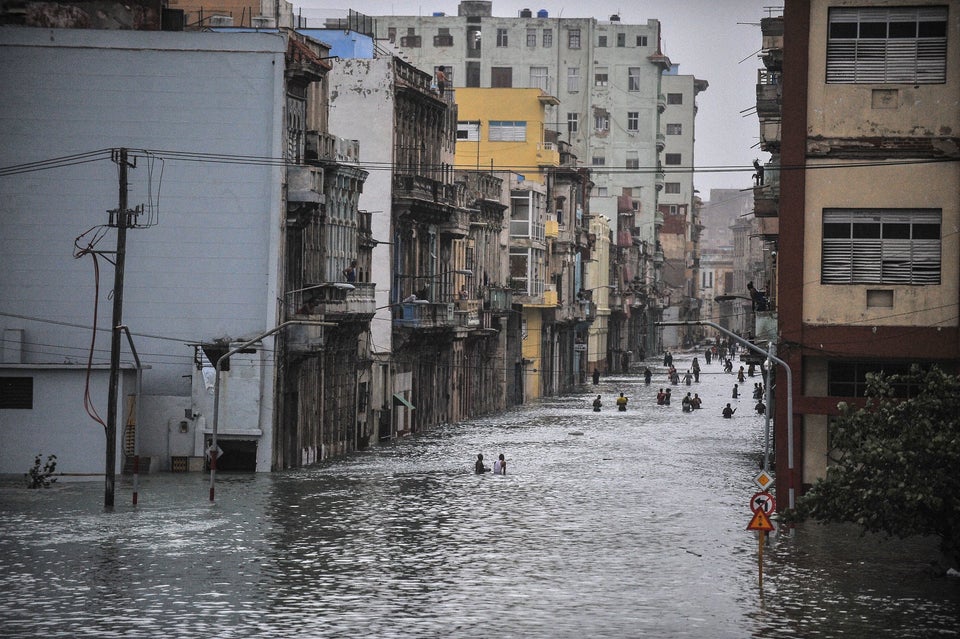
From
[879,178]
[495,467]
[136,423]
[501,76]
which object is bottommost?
[495,467]

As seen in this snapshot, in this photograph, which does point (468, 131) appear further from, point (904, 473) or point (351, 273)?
point (904, 473)

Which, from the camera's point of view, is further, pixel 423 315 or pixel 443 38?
pixel 443 38

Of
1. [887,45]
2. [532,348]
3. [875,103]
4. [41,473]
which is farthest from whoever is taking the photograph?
[532,348]

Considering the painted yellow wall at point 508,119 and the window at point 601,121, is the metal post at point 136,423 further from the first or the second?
the window at point 601,121

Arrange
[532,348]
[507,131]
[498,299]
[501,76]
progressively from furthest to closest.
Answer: [501,76], [507,131], [532,348], [498,299]

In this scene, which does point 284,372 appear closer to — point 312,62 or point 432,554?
point 312,62

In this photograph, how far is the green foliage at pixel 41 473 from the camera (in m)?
48.7

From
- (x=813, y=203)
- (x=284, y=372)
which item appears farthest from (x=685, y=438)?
(x=813, y=203)

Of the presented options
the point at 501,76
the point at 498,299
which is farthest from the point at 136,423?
the point at 501,76

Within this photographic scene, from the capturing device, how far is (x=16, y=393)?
51406 mm

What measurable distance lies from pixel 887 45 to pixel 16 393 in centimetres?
2886

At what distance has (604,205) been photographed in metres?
162

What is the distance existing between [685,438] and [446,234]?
16.4 m

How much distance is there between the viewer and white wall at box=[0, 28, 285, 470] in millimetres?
54719
